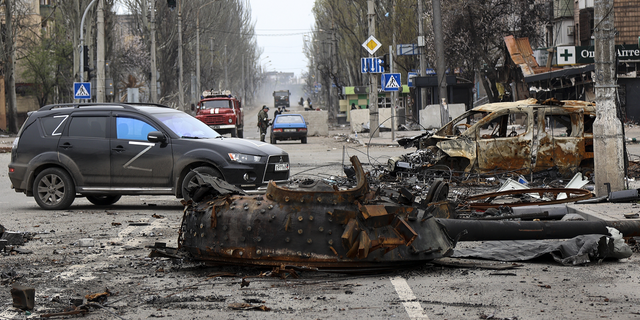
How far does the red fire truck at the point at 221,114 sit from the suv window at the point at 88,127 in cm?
2437

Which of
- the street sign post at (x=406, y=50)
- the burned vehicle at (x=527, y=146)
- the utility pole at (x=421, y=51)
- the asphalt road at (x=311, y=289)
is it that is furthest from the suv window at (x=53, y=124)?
the street sign post at (x=406, y=50)

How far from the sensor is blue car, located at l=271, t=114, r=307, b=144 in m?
33.2

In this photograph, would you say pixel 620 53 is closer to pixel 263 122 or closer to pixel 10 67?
pixel 263 122

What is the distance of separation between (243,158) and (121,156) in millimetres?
2014

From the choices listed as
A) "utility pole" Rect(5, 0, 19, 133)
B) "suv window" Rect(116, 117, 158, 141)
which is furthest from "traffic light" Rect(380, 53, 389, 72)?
"utility pole" Rect(5, 0, 19, 133)

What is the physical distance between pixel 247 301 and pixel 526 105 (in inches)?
394

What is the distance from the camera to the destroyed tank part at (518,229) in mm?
6883

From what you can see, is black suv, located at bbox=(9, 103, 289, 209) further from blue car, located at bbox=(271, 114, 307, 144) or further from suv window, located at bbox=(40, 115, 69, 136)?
blue car, located at bbox=(271, 114, 307, 144)

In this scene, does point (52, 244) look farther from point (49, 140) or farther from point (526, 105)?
point (526, 105)

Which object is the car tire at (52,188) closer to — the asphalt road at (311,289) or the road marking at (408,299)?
the asphalt road at (311,289)

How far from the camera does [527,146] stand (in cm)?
1379

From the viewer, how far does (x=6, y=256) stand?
7.59 m

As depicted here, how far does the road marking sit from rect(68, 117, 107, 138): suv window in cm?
726

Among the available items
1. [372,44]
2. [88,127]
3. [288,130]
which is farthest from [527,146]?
[288,130]
